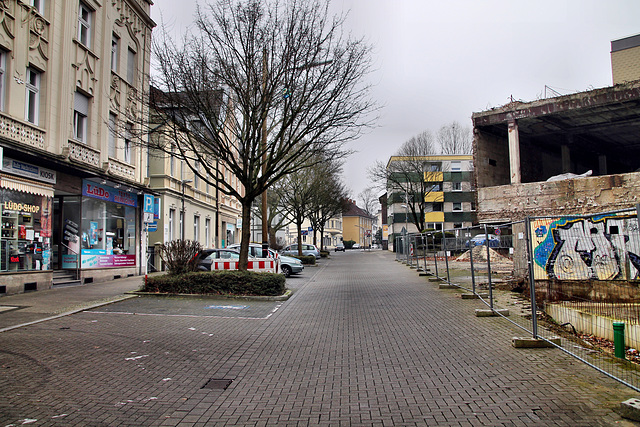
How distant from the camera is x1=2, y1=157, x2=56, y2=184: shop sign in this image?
12523 mm

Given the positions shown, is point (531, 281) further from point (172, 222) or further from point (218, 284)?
point (172, 222)

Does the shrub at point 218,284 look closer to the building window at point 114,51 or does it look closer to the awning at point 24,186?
the awning at point 24,186

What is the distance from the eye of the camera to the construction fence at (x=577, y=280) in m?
5.71

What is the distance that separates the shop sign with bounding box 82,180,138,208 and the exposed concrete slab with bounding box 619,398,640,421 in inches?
660

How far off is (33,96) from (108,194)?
201 inches

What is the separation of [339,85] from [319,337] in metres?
8.95

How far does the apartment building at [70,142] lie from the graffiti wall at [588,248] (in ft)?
40.9

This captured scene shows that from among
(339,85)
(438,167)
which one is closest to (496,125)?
(339,85)

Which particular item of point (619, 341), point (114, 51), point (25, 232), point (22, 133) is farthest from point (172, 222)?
point (619, 341)

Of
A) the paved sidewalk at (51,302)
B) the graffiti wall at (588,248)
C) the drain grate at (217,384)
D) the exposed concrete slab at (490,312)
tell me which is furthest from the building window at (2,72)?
the graffiti wall at (588,248)

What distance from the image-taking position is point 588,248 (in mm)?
6629

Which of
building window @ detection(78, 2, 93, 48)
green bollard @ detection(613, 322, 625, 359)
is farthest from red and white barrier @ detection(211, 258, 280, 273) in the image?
green bollard @ detection(613, 322, 625, 359)

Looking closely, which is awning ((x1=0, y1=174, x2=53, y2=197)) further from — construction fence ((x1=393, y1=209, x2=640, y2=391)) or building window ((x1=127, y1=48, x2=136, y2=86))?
construction fence ((x1=393, y1=209, x2=640, y2=391))

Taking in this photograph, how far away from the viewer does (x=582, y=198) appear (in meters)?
16.4
